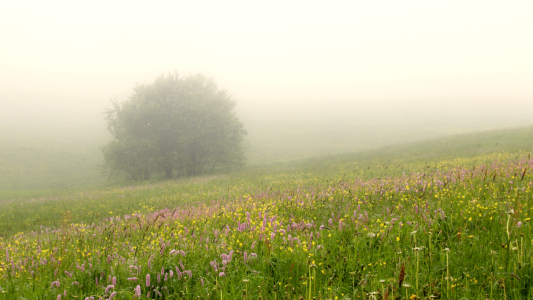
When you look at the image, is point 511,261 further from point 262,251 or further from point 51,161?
point 51,161

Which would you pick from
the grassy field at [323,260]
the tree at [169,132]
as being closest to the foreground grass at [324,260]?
the grassy field at [323,260]

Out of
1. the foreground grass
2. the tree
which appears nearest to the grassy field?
the foreground grass

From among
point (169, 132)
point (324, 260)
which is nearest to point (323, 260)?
point (324, 260)

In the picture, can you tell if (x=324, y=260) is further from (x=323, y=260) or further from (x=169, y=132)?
(x=169, y=132)

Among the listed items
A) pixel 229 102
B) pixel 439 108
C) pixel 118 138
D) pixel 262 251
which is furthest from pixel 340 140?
pixel 262 251

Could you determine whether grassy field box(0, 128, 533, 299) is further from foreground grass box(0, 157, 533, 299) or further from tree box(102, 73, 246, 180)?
tree box(102, 73, 246, 180)

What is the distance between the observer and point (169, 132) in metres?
36.1

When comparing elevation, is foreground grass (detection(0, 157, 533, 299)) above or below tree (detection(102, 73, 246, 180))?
below

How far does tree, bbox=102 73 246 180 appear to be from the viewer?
3491cm

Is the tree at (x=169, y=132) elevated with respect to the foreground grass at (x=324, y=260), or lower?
elevated

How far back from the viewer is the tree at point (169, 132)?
3491 centimetres

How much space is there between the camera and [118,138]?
36.3 m

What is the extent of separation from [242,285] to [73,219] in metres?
12.9

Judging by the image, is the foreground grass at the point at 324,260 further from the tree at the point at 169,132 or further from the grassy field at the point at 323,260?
the tree at the point at 169,132
